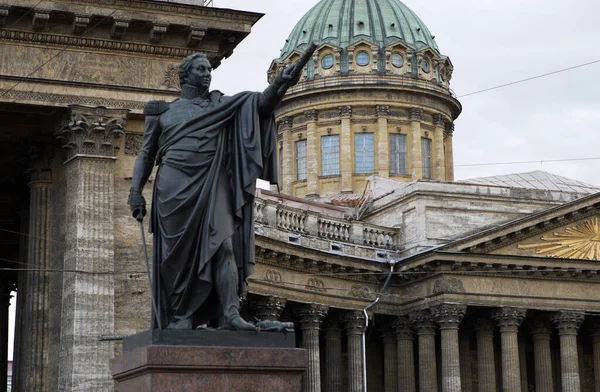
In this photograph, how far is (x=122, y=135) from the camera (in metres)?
25.7

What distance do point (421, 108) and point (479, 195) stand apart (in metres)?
17.8

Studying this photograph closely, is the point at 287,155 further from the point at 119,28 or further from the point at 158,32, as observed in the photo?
the point at 119,28

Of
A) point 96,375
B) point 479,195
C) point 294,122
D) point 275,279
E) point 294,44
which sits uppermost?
point 294,44

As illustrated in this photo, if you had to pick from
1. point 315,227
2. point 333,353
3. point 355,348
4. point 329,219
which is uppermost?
point 329,219

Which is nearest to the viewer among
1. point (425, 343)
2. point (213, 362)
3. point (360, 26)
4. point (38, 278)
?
point (213, 362)

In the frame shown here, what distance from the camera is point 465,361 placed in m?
55.8

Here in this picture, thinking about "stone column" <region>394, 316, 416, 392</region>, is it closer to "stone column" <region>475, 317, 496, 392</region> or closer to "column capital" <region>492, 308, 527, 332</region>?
"stone column" <region>475, 317, 496, 392</region>

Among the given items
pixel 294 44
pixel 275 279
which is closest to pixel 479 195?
pixel 275 279

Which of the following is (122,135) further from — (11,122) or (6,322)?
(6,322)

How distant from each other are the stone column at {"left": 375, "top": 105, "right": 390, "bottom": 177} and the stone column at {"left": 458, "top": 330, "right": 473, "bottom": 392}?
15597 mm

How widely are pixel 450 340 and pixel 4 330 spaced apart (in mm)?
21986

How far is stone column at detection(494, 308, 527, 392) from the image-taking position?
52.7 m

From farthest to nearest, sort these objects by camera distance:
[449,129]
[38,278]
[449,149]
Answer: [449,129], [449,149], [38,278]

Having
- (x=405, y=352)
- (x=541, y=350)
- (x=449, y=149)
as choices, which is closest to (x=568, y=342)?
(x=541, y=350)
